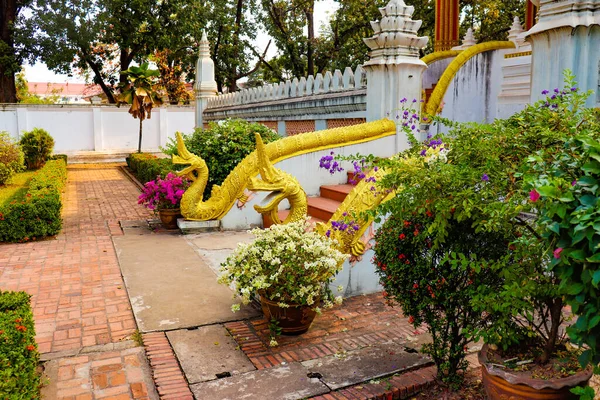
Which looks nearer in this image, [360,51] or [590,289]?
[590,289]

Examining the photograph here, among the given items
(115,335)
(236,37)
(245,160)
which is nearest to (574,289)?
(115,335)

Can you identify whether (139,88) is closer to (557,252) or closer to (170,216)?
(170,216)

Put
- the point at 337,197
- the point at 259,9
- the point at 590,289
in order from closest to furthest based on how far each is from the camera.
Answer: the point at 590,289
the point at 337,197
the point at 259,9

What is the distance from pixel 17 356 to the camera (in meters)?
3.29

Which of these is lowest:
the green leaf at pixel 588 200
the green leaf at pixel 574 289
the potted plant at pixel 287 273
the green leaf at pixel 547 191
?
the potted plant at pixel 287 273

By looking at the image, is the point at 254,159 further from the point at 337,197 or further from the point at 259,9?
the point at 259,9

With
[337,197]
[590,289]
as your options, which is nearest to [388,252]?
[590,289]

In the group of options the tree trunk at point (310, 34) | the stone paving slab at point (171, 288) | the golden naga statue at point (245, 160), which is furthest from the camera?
the tree trunk at point (310, 34)

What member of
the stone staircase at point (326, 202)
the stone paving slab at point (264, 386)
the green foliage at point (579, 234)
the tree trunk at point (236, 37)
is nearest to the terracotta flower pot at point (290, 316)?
the stone paving slab at point (264, 386)

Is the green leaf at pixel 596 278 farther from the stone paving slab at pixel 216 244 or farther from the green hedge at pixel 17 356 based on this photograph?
the stone paving slab at pixel 216 244

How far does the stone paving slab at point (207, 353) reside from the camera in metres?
4.06

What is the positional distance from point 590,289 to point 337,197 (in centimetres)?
625

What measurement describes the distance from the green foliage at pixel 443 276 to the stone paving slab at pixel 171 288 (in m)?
1.94

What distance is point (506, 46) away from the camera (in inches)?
451
